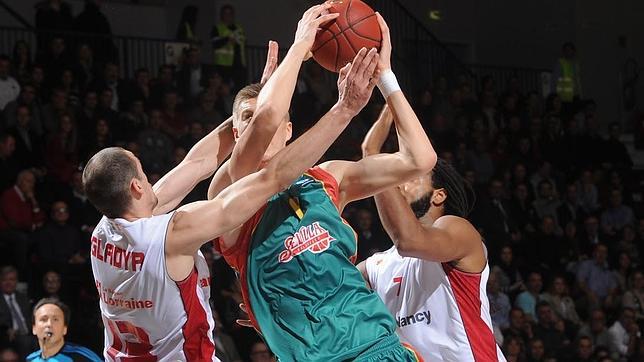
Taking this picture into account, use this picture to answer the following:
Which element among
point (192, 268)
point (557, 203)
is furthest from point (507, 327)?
point (192, 268)

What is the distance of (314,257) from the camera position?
12.7ft

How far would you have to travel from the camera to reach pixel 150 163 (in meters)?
10.6

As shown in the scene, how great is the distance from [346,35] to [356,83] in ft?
0.82

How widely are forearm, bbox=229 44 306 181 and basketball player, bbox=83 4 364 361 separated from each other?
8 centimetres

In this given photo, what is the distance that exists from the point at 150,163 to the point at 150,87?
1499 mm

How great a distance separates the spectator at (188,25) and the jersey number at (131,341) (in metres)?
9.52

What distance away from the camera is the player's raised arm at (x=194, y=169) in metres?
4.58

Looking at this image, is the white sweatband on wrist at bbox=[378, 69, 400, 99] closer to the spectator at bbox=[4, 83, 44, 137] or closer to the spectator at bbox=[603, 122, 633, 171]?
the spectator at bbox=[4, 83, 44, 137]

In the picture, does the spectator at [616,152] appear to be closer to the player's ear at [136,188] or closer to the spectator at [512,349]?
the spectator at [512,349]

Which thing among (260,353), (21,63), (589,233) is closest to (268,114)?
(260,353)

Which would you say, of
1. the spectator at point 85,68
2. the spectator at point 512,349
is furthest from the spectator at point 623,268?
the spectator at point 85,68

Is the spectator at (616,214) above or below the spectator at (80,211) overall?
below

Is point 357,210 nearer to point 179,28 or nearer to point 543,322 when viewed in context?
point 543,322

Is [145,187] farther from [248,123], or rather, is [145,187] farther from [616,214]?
[616,214]
